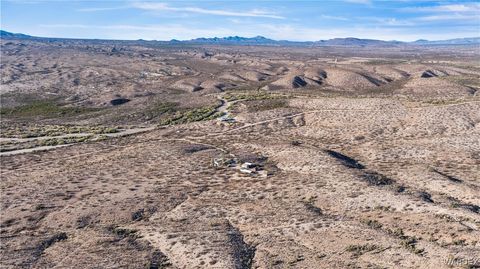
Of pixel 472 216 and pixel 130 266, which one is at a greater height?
pixel 472 216

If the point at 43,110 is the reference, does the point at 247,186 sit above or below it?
above

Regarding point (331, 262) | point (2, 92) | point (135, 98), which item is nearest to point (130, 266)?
point (331, 262)

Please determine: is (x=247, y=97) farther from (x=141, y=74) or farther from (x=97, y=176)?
(x=141, y=74)

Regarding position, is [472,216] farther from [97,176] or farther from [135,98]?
[135,98]

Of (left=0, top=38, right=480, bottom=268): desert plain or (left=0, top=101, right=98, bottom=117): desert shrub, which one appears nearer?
(left=0, top=38, right=480, bottom=268): desert plain

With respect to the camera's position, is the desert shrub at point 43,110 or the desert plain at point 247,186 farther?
the desert shrub at point 43,110

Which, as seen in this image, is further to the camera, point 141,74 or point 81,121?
point 141,74

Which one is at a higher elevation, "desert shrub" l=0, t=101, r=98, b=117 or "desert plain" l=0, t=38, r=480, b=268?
"desert plain" l=0, t=38, r=480, b=268

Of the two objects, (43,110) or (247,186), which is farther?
(43,110)

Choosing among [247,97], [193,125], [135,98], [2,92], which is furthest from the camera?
[2,92]

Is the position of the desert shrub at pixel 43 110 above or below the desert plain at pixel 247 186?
below

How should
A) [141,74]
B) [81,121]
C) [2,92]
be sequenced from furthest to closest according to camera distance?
1. [141,74]
2. [2,92]
3. [81,121]
